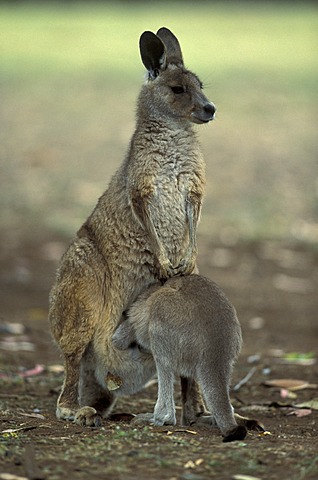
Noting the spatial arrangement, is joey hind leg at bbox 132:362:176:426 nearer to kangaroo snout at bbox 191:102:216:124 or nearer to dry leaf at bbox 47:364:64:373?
kangaroo snout at bbox 191:102:216:124

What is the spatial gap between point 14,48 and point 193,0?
6.94 m

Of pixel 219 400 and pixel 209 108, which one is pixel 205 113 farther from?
pixel 219 400

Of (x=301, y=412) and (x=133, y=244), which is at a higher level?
(x=133, y=244)

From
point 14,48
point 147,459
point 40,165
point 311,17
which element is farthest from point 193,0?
point 147,459

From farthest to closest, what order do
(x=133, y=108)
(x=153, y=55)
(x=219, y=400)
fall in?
(x=133, y=108)
(x=153, y=55)
(x=219, y=400)

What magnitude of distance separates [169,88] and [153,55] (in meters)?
0.22

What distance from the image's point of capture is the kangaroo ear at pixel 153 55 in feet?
17.4

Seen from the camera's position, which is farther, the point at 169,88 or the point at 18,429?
the point at 169,88

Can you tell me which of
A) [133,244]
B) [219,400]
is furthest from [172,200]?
[219,400]

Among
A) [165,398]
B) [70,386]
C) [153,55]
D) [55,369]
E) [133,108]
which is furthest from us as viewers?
[133,108]

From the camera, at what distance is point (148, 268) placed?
511 centimetres

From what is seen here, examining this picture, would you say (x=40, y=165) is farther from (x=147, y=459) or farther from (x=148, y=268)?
(x=147, y=459)

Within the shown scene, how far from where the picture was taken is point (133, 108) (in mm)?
14906

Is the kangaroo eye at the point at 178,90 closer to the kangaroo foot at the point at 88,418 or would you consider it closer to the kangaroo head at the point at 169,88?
the kangaroo head at the point at 169,88
